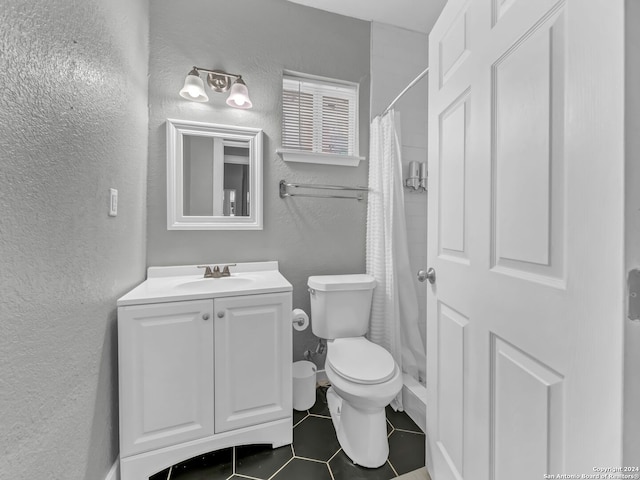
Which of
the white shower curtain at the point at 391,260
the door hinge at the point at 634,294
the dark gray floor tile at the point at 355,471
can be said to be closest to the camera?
the door hinge at the point at 634,294

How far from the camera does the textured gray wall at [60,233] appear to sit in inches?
25.0

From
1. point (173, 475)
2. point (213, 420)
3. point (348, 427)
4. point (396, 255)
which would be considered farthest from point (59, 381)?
point (396, 255)

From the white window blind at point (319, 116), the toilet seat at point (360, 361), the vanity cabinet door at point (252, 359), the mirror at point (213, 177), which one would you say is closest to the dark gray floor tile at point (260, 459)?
the vanity cabinet door at point (252, 359)

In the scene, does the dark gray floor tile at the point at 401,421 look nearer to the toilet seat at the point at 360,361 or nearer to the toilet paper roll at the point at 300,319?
the toilet seat at the point at 360,361

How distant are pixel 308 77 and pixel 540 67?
5.34 ft

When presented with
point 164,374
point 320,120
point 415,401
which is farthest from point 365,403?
point 320,120

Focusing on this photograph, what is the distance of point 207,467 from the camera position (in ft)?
4.10

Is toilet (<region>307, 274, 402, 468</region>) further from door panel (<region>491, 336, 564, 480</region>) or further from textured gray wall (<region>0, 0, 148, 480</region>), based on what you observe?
textured gray wall (<region>0, 0, 148, 480</region>)

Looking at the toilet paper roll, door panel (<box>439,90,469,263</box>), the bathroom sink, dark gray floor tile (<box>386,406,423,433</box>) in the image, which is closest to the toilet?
the toilet paper roll

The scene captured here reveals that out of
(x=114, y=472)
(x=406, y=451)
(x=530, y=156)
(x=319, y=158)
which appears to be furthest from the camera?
(x=319, y=158)

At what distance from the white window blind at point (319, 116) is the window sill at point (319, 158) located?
0.25ft

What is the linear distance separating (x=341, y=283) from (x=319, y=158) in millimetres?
879

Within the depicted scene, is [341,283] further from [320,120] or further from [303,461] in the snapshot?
[320,120]

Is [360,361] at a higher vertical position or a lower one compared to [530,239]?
lower
